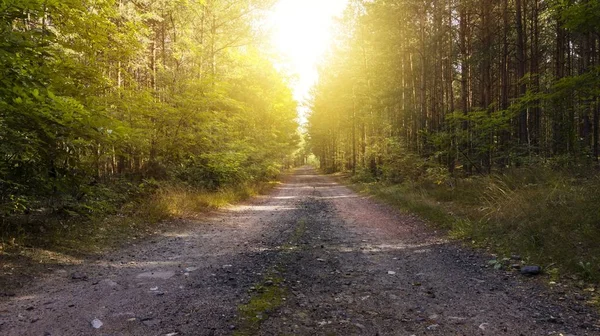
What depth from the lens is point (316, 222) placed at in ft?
33.0

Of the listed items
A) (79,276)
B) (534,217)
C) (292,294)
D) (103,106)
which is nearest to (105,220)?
(103,106)

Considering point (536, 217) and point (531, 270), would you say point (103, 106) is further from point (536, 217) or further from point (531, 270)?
point (536, 217)

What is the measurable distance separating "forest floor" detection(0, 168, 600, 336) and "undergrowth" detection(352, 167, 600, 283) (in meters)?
0.59

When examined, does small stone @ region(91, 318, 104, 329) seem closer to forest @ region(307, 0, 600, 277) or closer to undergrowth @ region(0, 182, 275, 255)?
undergrowth @ region(0, 182, 275, 255)

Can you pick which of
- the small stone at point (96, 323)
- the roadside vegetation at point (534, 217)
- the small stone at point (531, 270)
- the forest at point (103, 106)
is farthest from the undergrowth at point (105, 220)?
the roadside vegetation at point (534, 217)

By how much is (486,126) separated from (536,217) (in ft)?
22.9

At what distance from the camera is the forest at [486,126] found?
21.0 feet

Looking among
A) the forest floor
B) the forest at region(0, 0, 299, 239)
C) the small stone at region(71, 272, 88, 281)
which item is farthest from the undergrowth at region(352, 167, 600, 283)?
the forest at region(0, 0, 299, 239)

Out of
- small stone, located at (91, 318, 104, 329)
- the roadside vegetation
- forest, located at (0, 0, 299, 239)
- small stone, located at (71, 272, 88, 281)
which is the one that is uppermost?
forest, located at (0, 0, 299, 239)

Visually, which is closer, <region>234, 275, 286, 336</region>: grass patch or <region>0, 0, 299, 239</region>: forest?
<region>234, 275, 286, 336</region>: grass patch

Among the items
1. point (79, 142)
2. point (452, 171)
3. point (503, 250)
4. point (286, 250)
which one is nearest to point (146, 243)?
point (79, 142)

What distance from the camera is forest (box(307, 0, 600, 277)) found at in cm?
639

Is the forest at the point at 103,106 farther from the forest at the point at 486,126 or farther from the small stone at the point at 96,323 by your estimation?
the forest at the point at 486,126

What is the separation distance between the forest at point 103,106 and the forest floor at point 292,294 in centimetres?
198
